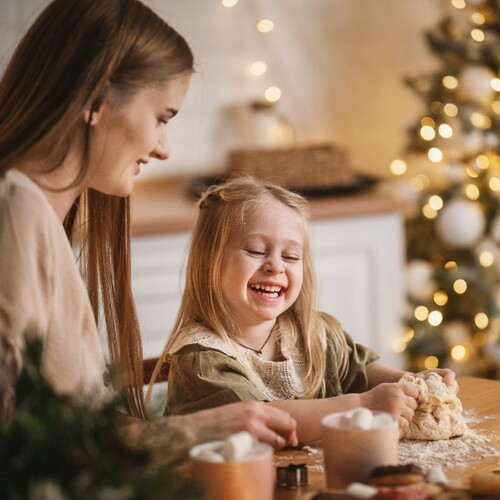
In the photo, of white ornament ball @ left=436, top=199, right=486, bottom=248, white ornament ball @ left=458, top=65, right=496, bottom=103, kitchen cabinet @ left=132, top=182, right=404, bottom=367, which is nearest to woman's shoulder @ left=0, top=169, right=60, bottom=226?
kitchen cabinet @ left=132, top=182, right=404, bottom=367

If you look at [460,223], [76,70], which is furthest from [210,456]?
[460,223]

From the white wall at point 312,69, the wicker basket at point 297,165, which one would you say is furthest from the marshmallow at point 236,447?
the white wall at point 312,69

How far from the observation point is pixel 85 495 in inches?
33.1

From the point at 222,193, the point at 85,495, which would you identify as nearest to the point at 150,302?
the point at 222,193

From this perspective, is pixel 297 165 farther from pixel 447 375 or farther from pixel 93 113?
pixel 93 113

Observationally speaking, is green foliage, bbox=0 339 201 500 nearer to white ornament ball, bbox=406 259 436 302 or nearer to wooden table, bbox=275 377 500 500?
wooden table, bbox=275 377 500 500

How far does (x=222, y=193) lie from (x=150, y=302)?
61.8 inches

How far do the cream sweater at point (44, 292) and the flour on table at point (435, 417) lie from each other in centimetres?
48

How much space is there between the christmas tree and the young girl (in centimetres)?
214

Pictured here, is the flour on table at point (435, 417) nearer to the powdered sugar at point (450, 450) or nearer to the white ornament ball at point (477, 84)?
the powdered sugar at point (450, 450)

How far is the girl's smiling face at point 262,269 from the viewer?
1.71m

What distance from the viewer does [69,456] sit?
88cm

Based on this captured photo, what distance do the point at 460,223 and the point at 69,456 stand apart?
10.1 ft

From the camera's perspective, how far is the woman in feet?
4.04
